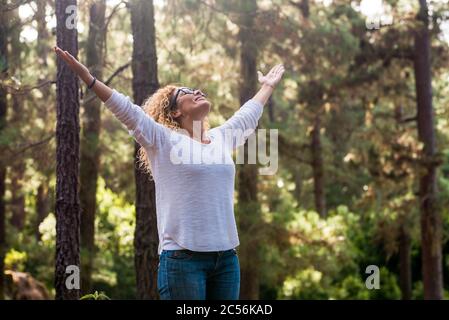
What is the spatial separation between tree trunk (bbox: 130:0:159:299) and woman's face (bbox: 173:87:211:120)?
13.2 feet

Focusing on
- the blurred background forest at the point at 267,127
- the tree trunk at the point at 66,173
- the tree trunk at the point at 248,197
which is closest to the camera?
the tree trunk at the point at 66,173

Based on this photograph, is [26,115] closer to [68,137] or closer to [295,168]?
[68,137]

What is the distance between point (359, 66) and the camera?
53.6 feet

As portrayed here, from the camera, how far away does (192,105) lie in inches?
151

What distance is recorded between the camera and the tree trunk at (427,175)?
1428 centimetres

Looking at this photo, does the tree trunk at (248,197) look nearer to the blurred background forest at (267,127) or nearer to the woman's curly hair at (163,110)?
the blurred background forest at (267,127)

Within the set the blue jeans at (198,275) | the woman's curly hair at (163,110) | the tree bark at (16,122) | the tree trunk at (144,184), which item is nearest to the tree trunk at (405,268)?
the tree bark at (16,122)

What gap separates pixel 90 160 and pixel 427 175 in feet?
22.4

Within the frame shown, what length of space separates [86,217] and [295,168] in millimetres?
12383

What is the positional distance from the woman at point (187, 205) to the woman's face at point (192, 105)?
20 cm

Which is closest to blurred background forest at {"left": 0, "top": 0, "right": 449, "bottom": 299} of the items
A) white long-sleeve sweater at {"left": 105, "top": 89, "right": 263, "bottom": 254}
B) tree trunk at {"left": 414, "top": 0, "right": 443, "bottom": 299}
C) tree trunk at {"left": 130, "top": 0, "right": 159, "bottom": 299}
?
tree trunk at {"left": 414, "top": 0, "right": 443, "bottom": 299}

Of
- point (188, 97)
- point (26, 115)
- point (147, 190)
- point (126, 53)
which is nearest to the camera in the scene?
point (188, 97)

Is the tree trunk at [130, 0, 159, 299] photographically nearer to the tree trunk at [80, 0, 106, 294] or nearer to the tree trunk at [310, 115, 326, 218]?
the tree trunk at [80, 0, 106, 294]
